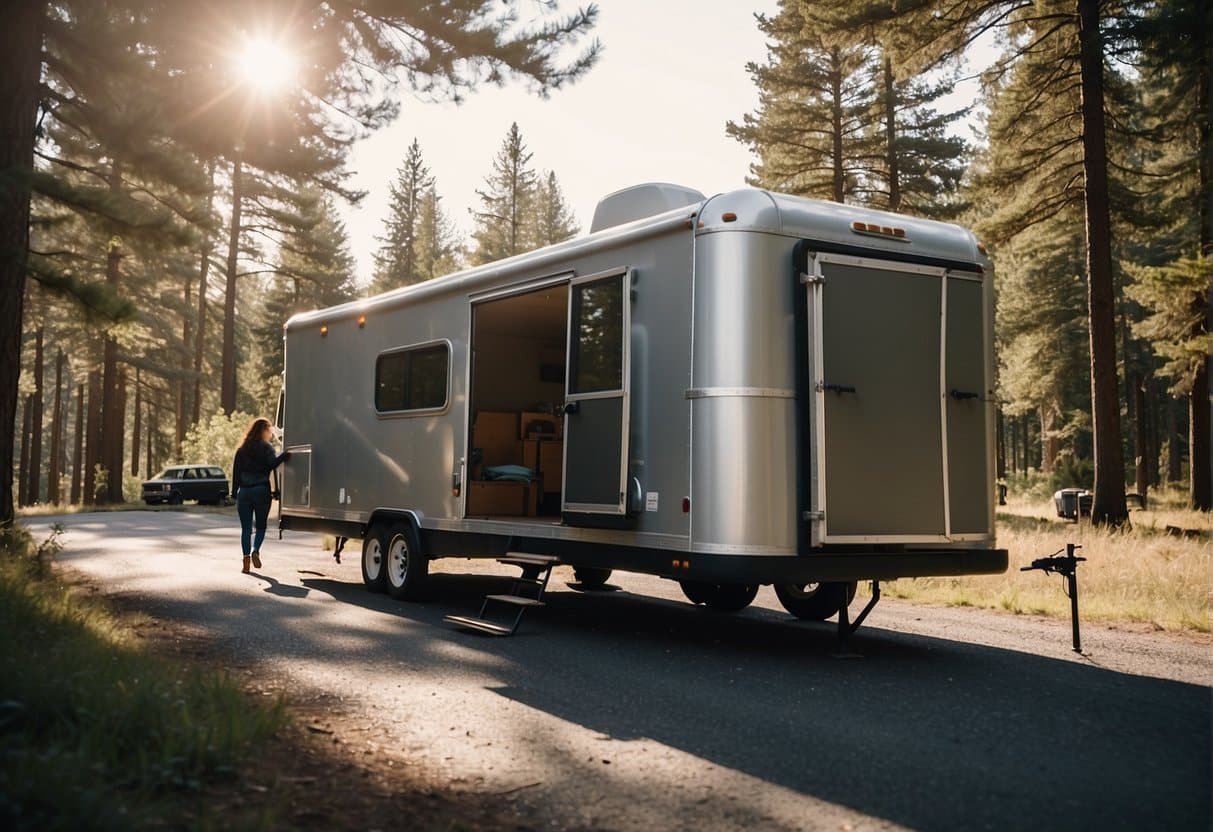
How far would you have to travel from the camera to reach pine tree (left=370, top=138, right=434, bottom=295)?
57.8 meters

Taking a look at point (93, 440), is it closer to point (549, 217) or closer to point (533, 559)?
point (549, 217)

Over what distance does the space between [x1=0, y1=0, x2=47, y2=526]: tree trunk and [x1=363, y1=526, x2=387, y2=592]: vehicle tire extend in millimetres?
4000

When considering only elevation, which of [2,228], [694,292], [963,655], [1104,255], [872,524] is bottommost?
[963,655]

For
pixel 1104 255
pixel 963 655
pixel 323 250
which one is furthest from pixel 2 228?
pixel 323 250

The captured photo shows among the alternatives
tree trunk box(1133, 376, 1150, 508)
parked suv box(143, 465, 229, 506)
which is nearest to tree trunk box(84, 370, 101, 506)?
parked suv box(143, 465, 229, 506)

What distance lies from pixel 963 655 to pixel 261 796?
5.38 m

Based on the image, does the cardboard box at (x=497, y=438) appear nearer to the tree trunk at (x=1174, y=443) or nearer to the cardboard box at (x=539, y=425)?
the cardboard box at (x=539, y=425)

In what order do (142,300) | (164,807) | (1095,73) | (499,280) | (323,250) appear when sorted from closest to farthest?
(164,807) < (499,280) < (1095,73) < (323,250) < (142,300)

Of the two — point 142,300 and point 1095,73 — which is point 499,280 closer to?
point 1095,73

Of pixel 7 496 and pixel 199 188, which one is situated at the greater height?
pixel 199 188

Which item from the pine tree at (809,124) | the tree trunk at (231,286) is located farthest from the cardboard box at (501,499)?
the tree trunk at (231,286)

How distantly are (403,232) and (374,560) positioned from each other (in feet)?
163

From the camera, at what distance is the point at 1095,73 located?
17.3m

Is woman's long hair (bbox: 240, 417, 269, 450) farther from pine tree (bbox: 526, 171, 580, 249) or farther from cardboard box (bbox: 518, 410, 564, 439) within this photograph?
pine tree (bbox: 526, 171, 580, 249)
